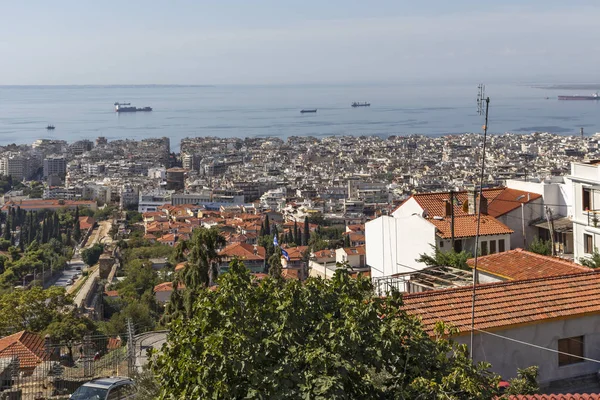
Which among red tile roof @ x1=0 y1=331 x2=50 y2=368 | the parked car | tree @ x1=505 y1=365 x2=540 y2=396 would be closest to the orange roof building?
tree @ x1=505 y1=365 x2=540 y2=396

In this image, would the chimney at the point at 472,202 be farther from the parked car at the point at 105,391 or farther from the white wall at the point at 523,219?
the parked car at the point at 105,391

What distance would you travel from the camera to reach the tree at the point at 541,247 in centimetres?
1065

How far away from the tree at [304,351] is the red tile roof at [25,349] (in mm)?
6024

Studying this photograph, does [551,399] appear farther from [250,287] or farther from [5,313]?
[5,313]

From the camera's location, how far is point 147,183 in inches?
3280

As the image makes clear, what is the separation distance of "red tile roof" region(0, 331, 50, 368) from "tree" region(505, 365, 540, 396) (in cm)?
585

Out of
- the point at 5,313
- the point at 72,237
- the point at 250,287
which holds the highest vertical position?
the point at 250,287

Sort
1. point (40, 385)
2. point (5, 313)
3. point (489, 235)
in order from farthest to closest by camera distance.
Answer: point (5, 313), point (489, 235), point (40, 385)

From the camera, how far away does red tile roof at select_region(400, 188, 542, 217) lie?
12031mm

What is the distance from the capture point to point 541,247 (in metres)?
10.8

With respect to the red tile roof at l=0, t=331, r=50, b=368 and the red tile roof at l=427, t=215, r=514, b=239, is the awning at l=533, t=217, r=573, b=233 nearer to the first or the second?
the red tile roof at l=427, t=215, r=514, b=239

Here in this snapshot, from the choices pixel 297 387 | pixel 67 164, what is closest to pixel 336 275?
pixel 297 387

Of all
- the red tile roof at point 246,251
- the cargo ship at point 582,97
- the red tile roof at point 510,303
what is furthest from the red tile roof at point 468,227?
the cargo ship at point 582,97

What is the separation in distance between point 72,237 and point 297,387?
166 ft
